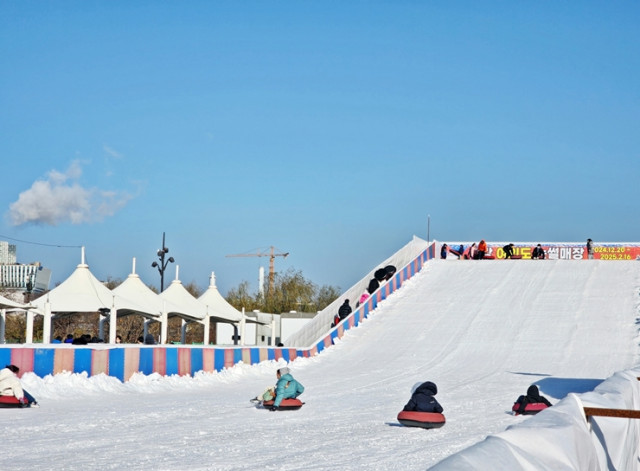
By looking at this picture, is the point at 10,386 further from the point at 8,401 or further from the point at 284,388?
the point at 284,388

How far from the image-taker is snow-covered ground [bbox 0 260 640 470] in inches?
415

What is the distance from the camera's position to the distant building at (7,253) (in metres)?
122

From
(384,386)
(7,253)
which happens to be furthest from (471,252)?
(7,253)

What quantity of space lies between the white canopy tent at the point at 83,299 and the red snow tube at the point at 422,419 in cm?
1523

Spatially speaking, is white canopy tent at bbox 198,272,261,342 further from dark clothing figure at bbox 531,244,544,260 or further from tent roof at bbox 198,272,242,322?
dark clothing figure at bbox 531,244,544,260

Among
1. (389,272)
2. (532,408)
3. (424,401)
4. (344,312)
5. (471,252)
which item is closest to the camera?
(424,401)

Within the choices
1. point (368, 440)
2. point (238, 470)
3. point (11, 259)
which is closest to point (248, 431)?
point (368, 440)

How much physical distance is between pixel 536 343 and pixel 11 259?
10757 cm

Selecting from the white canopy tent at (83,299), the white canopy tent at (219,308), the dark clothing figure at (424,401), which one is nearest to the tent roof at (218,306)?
the white canopy tent at (219,308)

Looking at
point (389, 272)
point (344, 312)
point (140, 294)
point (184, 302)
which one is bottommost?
point (344, 312)

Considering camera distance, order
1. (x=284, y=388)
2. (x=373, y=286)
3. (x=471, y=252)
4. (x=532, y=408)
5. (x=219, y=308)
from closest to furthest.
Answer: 1. (x=532, y=408)
2. (x=284, y=388)
3. (x=219, y=308)
4. (x=373, y=286)
5. (x=471, y=252)

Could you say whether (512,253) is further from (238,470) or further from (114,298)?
(238,470)

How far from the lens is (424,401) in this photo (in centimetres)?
1349

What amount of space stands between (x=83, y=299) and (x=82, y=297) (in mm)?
74
